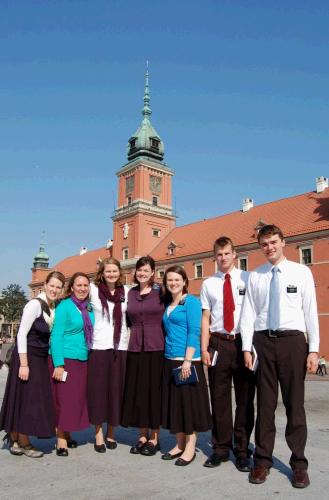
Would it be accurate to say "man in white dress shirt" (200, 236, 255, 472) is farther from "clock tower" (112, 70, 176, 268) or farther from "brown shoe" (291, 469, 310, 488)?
"clock tower" (112, 70, 176, 268)

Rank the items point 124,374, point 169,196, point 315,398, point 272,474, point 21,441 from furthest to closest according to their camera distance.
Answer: point 169,196, point 315,398, point 124,374, point 21,441, point 272,474

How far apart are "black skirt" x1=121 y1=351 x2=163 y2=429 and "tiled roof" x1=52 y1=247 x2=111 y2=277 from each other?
162 feet

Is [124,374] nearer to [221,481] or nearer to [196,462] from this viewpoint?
[196,462]

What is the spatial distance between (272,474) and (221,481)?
53 centimetres

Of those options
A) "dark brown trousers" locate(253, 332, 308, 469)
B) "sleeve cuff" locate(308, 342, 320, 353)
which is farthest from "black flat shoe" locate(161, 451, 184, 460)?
"sleeve cuff" locate(308, 342, 320, 353)

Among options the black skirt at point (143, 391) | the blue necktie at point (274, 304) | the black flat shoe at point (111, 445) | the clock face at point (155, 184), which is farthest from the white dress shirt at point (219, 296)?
the clock face at point (155, 184)

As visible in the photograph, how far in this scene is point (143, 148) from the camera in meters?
51.8

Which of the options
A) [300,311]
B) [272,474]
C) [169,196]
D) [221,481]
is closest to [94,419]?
[221,481]

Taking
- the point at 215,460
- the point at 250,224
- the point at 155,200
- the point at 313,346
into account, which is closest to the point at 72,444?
the point at 215,460

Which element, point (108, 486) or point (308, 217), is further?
point (308, 217)

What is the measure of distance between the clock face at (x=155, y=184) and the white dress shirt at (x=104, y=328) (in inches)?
1768

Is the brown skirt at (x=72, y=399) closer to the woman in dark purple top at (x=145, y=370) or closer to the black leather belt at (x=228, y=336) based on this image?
the woman in dark purple top at (x=145, y=370)

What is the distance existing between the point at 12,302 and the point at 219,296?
6758 centimetres

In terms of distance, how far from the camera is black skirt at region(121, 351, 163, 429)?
4660mm
